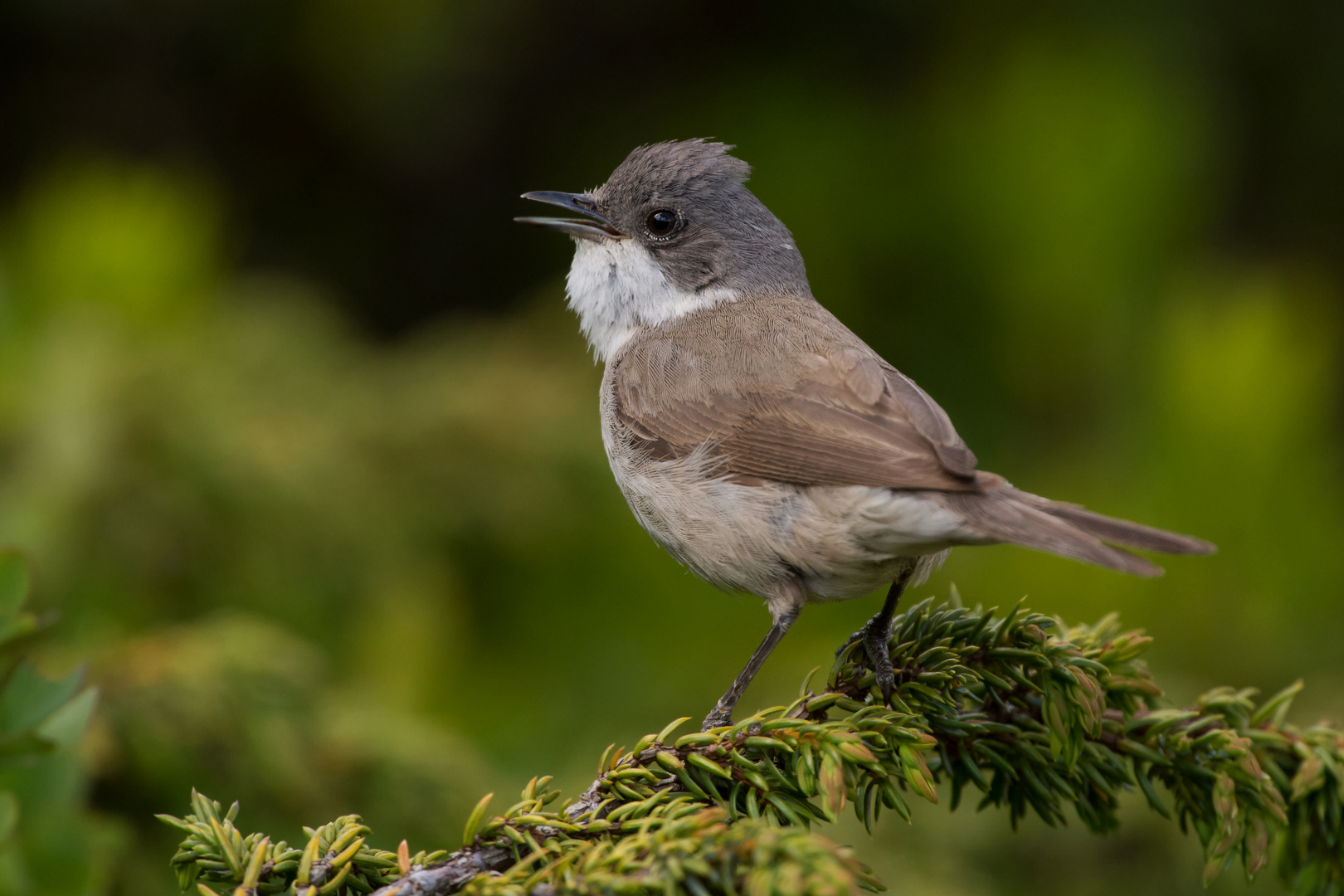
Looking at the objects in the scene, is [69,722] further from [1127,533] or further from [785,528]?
[1127,533]

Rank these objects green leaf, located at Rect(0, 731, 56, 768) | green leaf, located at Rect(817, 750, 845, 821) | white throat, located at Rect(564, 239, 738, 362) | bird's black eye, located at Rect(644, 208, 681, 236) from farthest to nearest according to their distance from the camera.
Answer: bird's black eye, located at Rect(644, 208, 681, 236) → white throat, located at Rect(564, 239, 738, 362) → green leaf, located at Rect(817, 750, 845, 821) → green leaf, located at Rect(0, 731, 56, 768)

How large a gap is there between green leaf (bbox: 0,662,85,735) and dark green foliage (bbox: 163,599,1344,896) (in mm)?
322

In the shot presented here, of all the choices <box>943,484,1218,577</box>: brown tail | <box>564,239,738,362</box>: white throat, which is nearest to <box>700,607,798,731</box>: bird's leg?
<box>943,484,1218,577</box>: brown tail

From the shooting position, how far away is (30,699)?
1.72 meters

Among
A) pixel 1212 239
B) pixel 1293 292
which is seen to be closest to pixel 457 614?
pixel 1293 292

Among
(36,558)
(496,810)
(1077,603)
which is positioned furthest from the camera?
(1077,603)

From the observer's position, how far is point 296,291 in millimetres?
5848

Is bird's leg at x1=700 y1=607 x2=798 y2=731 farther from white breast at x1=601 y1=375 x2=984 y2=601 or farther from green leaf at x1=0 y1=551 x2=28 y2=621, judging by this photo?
green leaf at x1=0 y1=551 x2=28 y2=621

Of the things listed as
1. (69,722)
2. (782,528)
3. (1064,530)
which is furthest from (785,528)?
(69,722)

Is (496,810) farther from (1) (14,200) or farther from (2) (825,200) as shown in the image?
(1) (14,200)

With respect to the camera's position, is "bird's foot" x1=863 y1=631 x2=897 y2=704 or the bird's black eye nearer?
"bird's foot" x1=863 y1=631 x2=897 y2=704

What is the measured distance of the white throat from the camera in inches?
151

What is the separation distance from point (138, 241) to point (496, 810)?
2.65m

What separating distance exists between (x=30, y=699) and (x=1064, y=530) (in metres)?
1.78
